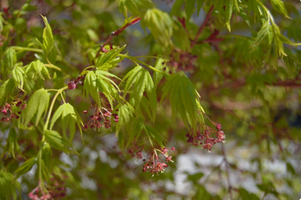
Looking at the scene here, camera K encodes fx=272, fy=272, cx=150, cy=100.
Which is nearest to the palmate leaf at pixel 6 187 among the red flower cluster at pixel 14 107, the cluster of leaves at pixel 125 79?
the cluster of leaves at pixel 125 79

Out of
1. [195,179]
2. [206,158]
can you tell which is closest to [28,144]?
[195,179]

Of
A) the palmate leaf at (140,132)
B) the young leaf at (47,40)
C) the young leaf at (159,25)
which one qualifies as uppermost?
the young leaf at (159,25)

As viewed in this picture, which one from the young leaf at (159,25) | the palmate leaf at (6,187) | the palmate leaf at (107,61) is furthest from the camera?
the palmate leaf at (6,187)

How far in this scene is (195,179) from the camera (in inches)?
52.5

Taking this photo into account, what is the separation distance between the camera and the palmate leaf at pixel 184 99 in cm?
71

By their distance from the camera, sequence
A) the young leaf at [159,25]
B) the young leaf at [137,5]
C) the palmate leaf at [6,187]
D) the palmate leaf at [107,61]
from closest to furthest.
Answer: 1. the young leaf at [159,25]
2. the young leaf at [137,5]
3. the palmate leaf at [107,61]
4. the palmate leaf at [6,187]

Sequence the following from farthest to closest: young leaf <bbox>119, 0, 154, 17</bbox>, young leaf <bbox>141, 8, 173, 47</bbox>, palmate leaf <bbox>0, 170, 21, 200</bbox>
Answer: palmate leaf <bbox>0, 170, 21, 200</bbox> < young leaf <bbox>119, 0, 154, 17</bbox> < young leaf <bbox>141, 8, 173, 47</bbox>

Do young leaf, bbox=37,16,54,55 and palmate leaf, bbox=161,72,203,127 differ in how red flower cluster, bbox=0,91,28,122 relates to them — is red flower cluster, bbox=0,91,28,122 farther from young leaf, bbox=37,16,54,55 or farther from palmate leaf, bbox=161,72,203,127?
palmate leaf, bbox=161,72,203,127

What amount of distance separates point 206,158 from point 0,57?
2.76 m

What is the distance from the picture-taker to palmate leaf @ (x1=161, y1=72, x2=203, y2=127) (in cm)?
71

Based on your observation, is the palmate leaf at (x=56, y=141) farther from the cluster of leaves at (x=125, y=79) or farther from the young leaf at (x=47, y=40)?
the young leaf at (x=47, y=40)

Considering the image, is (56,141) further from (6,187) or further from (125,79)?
(125,79)

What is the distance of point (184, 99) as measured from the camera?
72cm

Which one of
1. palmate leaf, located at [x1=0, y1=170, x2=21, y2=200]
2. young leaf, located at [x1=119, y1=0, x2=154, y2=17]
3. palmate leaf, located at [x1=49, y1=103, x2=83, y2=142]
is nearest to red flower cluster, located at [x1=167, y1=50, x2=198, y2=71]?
young leaf, located at [x1=119, y1=0, x2=154, y2=17]
